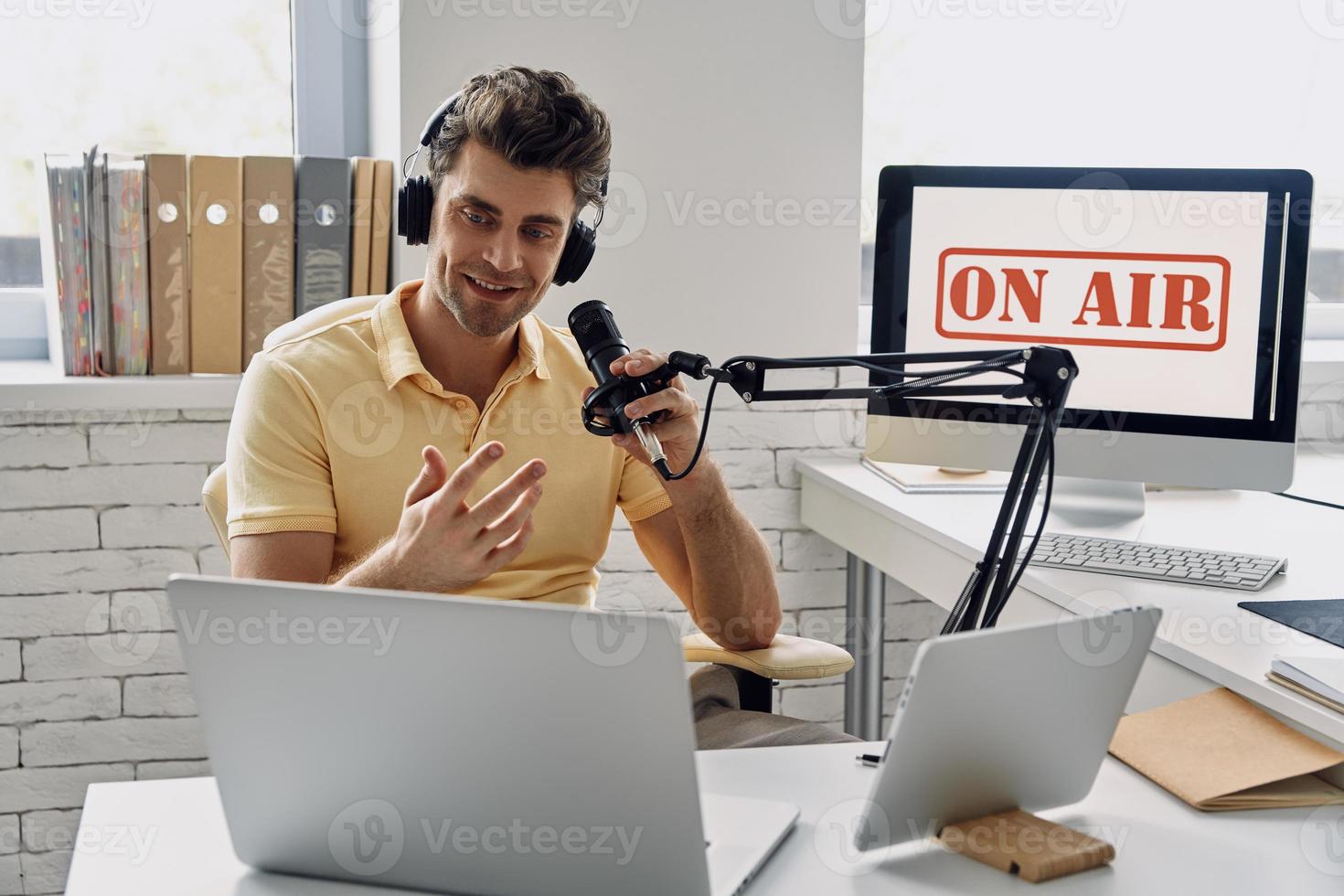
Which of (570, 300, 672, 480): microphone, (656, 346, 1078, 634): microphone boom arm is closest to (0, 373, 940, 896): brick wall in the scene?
(570, 300, 672, 480): microphone

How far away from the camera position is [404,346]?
164 cm

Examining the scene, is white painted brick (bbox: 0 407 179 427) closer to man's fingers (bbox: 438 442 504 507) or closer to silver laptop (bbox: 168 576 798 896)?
man's fingers (bbox: 438 442 504 507)

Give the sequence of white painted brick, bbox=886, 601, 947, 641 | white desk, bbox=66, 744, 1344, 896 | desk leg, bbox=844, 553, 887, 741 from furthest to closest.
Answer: white painted brick, bbox=886, 601, 947, 641, desk leg, bbox=844, 553, 887, 741, white desk, bbox=66, 744, 1344, 896

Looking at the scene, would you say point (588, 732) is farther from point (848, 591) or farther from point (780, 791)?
point (848, 591)

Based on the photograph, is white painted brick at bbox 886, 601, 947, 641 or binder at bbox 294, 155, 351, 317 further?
white painted brick at bbox 886, 601, 947, 641

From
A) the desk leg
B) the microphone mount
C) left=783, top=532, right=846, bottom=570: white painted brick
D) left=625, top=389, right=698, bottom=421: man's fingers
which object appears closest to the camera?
the microphone mount

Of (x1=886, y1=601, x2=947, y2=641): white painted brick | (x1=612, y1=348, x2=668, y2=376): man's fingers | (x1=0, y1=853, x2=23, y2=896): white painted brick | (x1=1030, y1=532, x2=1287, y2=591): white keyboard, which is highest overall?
(x1=612, y1=348, x2=668, y2=376): man's fingers

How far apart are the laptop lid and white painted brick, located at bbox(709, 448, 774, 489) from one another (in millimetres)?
1548

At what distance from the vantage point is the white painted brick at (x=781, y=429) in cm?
238

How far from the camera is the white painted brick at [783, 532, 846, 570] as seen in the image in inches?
96.7

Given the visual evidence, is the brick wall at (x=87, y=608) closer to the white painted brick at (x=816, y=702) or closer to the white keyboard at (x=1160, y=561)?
the white painted brick at (x=816, y=702)

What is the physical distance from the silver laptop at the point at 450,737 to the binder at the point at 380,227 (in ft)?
4.69

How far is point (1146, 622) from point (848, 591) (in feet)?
4.82

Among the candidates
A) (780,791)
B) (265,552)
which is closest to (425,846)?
(780,791)
